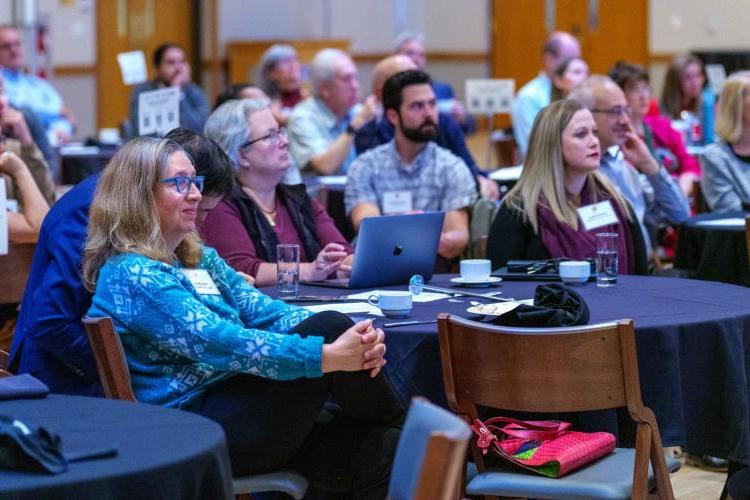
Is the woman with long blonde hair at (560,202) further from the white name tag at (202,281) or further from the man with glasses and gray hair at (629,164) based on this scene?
the white name tag at (202,281)

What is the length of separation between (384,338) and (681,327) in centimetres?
73

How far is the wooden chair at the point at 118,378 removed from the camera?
111 inches

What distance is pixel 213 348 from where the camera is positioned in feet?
9.48

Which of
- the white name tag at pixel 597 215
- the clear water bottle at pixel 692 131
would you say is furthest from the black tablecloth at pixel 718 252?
the clear water bottle at pixel 692 131

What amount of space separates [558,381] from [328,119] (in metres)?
5.09

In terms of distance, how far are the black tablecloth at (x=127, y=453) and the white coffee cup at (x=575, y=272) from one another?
1.85 meters

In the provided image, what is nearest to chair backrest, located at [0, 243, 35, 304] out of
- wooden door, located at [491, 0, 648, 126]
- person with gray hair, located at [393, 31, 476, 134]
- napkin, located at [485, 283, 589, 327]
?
napkin, located at [485, 283, 589, 327]

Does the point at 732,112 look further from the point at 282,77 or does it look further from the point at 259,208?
the point at 282,77

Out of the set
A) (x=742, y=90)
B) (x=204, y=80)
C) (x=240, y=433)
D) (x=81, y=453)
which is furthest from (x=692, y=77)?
(x=81, y=453)

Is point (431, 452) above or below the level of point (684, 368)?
above

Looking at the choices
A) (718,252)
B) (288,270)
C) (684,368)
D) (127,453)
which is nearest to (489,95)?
(718,252)

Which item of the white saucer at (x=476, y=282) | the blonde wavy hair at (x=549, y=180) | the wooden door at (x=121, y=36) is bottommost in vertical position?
the white saucer at (x=476, y=282)

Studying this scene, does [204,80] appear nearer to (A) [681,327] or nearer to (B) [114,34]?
(B) [114,34]

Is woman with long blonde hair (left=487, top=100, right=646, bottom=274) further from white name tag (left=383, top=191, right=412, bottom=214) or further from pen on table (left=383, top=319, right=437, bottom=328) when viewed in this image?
pen on table (left=383, top=319, right=437, bottom=328)
